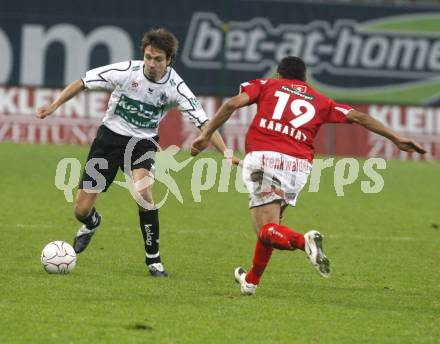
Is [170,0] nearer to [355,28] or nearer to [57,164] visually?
[355,28]

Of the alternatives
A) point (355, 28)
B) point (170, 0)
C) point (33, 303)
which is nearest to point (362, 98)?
point (355, 28)

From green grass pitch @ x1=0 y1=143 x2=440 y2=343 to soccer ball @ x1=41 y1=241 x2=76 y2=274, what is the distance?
0.09 metres

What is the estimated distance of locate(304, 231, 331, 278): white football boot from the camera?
8414mm

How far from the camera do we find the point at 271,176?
9141 mm

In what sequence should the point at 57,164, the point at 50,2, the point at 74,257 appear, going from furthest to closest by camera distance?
the point at 50,2
the point at 57,164
the point at 74,257

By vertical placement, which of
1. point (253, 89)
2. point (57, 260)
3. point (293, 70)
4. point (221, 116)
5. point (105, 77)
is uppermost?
point (293, 70)

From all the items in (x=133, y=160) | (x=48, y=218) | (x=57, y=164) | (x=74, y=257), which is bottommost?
(x=57, y=164)

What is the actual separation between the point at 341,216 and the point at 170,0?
1363 cm

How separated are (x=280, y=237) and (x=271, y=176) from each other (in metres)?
0.55

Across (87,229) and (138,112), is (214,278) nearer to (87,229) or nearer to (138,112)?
(87,229)

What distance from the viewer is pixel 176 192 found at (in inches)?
730
